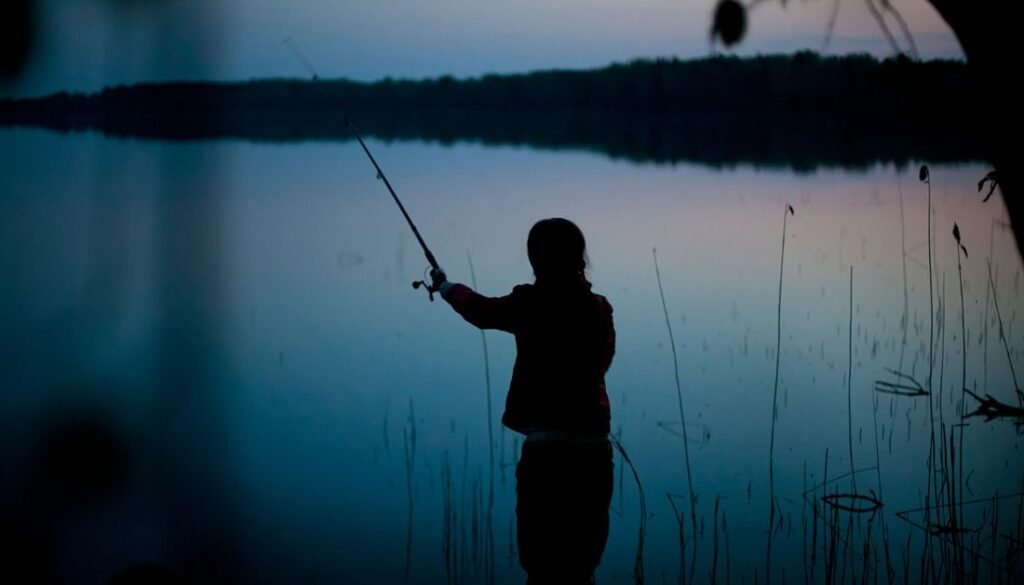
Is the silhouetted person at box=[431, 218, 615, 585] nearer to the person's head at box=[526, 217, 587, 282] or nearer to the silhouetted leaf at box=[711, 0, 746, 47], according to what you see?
the person's head at box=[526, 217, 587, 282]

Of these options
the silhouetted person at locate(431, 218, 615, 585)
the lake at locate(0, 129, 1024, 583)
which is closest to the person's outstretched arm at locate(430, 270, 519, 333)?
the silhouetted person at locate(431, 218, 615, 585)

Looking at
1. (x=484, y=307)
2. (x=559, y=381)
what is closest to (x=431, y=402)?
(x=484, y=307)

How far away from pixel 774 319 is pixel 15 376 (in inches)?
215

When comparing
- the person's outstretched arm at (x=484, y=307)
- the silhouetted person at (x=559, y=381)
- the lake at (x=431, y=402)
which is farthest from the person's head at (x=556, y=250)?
the lake at (x=431, y=402)

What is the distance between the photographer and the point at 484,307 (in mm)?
3125

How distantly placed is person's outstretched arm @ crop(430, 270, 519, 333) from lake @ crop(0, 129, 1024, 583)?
0.74 m

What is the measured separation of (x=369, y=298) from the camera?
10.1 m

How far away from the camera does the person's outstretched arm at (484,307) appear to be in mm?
3055

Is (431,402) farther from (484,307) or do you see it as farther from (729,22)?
→ (729,22)

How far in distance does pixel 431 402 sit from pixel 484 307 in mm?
3811

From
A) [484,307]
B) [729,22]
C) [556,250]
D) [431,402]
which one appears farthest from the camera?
[431,402]

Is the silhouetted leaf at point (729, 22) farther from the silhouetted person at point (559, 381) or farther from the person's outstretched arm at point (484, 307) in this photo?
the person's outstretched arm at point (484, 307)

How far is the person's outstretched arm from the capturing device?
305 centimetres

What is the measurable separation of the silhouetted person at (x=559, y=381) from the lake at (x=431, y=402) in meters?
0.75
